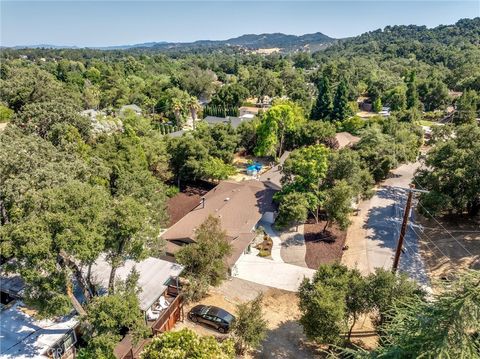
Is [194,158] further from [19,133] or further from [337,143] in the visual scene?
[337,143]

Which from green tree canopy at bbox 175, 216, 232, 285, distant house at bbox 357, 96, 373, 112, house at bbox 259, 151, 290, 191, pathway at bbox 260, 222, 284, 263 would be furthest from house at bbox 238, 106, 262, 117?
green tree canopy at bbox 175, 216, 232, 285

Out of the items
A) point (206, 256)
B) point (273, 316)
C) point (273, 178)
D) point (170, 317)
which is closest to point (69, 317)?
point (170, 317)

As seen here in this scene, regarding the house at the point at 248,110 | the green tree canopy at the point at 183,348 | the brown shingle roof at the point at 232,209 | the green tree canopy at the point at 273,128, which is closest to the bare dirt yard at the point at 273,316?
the brown shingle roof at the point at 232,209

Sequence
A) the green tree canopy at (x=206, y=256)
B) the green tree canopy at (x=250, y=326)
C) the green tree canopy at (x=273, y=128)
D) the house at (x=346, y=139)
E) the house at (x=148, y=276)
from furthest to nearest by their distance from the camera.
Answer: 1. the house at (x=346, y=139)
2. the green tree canopy at (x=273, y=128)
3. the green tree canopy at (x=206, y=256)
4. the house at (x=148, y=276)
5. the green tree canopy at (x=250, y=326)

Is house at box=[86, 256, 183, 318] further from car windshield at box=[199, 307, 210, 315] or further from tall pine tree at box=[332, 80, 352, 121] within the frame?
tall pine tree at box=[332, 80, 352, 121]

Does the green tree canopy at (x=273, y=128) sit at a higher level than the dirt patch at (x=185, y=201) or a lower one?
higher

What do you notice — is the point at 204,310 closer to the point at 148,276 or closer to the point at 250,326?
the point at 148,276

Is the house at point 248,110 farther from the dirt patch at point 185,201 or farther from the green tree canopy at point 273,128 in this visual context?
the dirt patch at point 185,201
